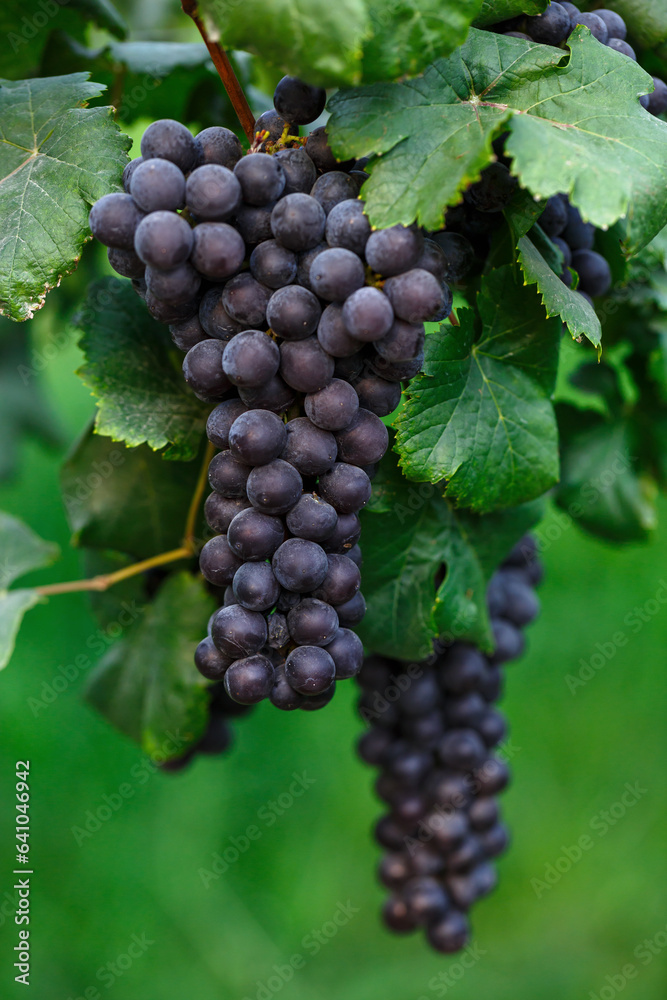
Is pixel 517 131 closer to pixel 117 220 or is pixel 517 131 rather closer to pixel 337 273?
pixel 337 273

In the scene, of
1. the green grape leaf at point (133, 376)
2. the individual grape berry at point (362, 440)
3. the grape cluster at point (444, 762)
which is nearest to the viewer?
the individual grape berry at point (362, 440)

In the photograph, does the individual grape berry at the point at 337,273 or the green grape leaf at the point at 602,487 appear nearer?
the individual grape berry at the point at 337,273

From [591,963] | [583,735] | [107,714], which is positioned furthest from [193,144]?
[591,963]

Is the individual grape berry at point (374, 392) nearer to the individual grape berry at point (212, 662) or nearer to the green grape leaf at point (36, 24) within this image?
the individual grape berry at point (212, 662)

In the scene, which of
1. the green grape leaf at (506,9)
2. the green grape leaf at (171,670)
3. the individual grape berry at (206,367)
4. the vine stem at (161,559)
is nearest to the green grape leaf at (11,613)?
the vine stem at (161,559)

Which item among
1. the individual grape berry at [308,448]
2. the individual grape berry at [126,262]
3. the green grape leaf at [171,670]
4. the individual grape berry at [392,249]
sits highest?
the individual grape berry at [392,249]

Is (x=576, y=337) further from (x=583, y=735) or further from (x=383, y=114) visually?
(x=583, y=735)

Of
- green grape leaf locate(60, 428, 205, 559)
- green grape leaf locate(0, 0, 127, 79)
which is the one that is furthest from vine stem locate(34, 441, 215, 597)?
green grape leaf locate(0, 0, 127, 79)

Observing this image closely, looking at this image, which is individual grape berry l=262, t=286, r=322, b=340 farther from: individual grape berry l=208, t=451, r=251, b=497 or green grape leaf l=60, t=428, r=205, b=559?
green grape leaf l=60, t=428, r=205, b=559
